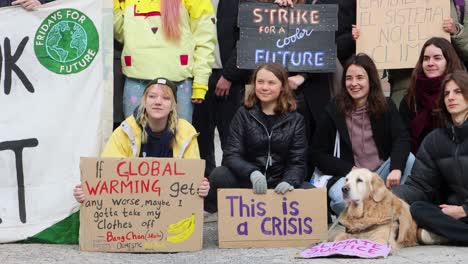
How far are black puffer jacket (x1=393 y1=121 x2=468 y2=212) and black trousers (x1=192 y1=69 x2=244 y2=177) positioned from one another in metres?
1.67

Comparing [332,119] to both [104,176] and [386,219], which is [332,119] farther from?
[104,176]

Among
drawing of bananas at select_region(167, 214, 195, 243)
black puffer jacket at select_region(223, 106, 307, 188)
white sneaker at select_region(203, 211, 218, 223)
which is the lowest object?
white sneaker at select_region(203, 211, 218, 223)

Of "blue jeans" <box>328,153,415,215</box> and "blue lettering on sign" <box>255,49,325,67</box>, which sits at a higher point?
"blue lettering on sign" <box>255,49,325,67</box>

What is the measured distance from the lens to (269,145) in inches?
260

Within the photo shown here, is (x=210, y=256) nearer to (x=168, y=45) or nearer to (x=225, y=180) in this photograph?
(x=225, y=180)

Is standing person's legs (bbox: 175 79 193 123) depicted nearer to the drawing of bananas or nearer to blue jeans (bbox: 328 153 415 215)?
the drawing of bananas

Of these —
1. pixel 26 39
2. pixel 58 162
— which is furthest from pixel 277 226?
pixel 26 39

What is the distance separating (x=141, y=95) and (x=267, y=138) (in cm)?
95

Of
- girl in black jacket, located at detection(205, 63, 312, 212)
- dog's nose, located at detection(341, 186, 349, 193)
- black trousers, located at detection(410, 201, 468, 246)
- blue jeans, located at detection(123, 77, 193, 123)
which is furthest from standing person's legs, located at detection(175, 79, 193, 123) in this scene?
black trousers, located at detection(410, 201, 468, 246)

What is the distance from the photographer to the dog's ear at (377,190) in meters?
6.05

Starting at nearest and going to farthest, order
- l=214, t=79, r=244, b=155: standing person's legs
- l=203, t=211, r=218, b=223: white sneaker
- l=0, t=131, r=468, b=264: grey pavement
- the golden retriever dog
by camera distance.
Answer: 1. l=0, t=131, r=468, b=264: grey pavement
2. the golden retriever dog
3. l=203, t=211, r=218, b=223: white sneaker
4. l=214, t=79, r=244, b=155: standing person's legs

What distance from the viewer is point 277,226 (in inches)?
245

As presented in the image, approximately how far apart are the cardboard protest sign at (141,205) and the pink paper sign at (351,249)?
0.78m

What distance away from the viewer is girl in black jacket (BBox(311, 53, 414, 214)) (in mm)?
6848
